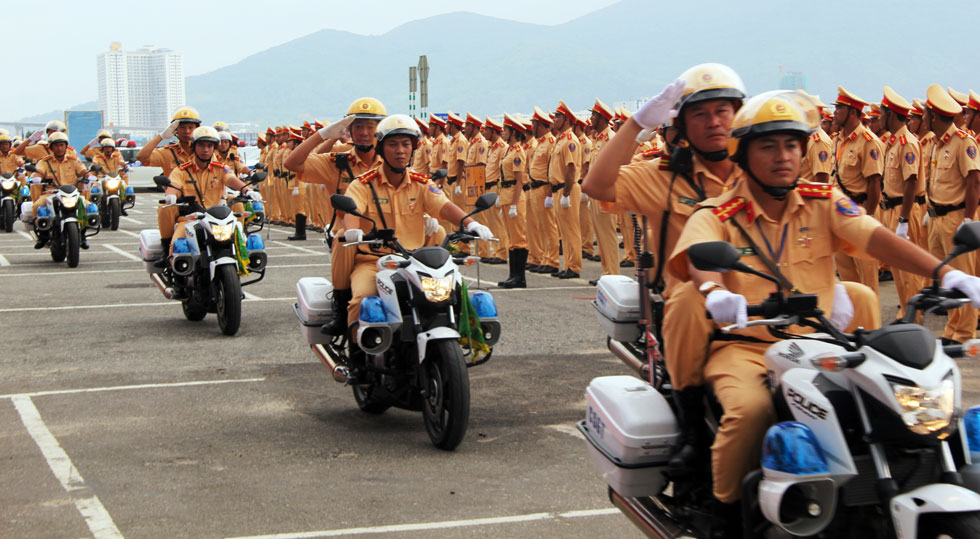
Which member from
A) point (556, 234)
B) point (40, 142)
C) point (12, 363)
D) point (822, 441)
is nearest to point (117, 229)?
point (40, 142)

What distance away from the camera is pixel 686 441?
4.26 m

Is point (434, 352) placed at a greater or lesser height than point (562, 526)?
greater

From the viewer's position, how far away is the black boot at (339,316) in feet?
25.3

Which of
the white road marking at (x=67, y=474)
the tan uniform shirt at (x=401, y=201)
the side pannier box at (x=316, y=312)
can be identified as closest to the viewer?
the white road marking at (x=67, y=474)

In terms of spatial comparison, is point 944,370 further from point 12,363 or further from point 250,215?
A: point 250,215

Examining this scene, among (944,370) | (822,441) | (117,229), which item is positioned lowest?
(117,229)

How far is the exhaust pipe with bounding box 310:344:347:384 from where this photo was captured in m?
7.50

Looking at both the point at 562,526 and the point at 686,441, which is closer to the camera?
the point at 686,441

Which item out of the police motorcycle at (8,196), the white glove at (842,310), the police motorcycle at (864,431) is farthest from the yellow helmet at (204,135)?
the police motorcycle at (8,196)

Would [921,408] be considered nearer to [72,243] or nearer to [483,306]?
[483,306]

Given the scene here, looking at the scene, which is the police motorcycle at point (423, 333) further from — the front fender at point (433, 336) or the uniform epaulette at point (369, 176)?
the uniform epaulette at point (369, 176)

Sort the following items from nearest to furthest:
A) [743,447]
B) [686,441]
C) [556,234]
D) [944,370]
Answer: [944,370]
[743,447]
[686,441]
[556,234]

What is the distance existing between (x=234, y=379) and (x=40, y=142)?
18.6m

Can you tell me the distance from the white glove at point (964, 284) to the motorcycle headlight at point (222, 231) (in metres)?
8.49
